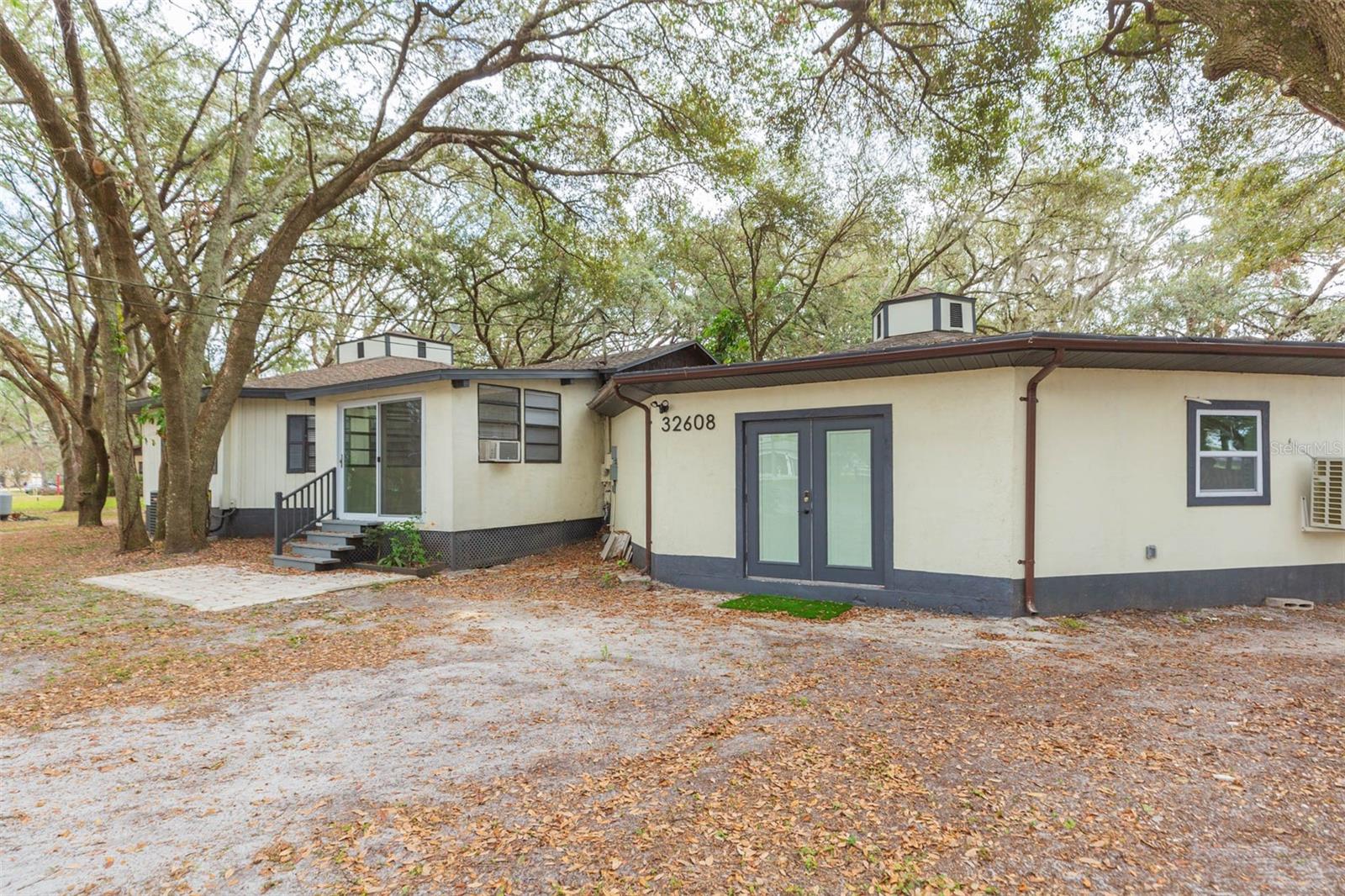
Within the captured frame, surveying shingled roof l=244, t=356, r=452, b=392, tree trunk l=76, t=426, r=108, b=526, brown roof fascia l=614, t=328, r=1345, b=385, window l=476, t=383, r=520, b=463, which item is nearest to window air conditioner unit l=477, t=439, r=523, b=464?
window l=476, t=383, r=520, b=463

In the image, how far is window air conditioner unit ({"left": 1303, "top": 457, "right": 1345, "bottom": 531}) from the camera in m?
6.25

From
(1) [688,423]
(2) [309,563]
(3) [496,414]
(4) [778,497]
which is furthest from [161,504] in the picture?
(4) [778,497]

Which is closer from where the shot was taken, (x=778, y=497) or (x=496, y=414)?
(x=778, y=497)

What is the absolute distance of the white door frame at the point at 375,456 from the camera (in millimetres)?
9375

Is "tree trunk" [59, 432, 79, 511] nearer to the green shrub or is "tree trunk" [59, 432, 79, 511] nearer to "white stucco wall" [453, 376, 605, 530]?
the green shrub

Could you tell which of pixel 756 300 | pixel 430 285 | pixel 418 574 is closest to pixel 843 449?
pixel 418 574

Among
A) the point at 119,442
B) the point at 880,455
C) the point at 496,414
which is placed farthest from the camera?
the point at 119,442

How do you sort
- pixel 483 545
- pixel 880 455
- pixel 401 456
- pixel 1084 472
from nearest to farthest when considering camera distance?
pixel 1084 472 < pixel 880 455 < pixel 483 545 < pixel 401 456

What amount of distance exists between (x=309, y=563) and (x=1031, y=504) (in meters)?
8.93

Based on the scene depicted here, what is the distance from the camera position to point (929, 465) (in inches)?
247

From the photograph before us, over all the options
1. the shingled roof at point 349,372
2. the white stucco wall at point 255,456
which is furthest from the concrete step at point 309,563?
the shingled roof at point 349,372

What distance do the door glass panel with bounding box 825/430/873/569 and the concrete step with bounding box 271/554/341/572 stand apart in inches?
268

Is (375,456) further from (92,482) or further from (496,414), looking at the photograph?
(92,482)

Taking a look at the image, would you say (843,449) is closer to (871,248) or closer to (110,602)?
(110,602)
